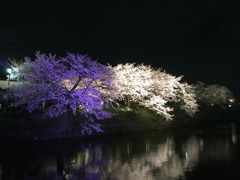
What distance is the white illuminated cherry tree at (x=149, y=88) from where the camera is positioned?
1307 inches

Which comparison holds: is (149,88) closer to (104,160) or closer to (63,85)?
(63,85)

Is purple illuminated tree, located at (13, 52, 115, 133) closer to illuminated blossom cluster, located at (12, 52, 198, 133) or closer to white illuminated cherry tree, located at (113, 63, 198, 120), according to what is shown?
illuminated blossom cluster, located at (12, 52, 198, 133)

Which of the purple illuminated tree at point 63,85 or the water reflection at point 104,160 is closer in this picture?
the water reflection at point 104,160

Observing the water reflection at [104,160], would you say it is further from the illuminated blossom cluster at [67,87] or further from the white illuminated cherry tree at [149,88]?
the white illuminated cherry tree at [149,88]

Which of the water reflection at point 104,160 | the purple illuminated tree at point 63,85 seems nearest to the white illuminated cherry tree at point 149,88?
the purple illuminated tree at point 63,85

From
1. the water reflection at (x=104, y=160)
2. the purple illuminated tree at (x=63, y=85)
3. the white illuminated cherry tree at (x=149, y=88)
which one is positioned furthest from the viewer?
the white illuminated cherry tree at (x=149, y=88)

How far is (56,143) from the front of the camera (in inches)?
896

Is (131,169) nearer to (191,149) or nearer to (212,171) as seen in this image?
(212,171)

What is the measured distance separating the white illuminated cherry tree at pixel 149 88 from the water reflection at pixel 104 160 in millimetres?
11093

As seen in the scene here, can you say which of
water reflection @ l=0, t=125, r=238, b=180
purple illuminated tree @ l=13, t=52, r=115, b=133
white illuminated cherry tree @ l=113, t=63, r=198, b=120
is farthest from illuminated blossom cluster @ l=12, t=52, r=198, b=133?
water reflection @ l=0, t=125, r=238, b=180

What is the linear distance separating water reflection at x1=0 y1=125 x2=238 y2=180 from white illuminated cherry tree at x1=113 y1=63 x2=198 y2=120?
11.1m

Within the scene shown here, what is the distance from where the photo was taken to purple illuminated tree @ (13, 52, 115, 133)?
24.2 m

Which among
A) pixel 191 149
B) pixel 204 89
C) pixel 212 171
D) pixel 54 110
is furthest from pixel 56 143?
pixel 204 89

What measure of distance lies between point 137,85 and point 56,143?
13464 millimetres
